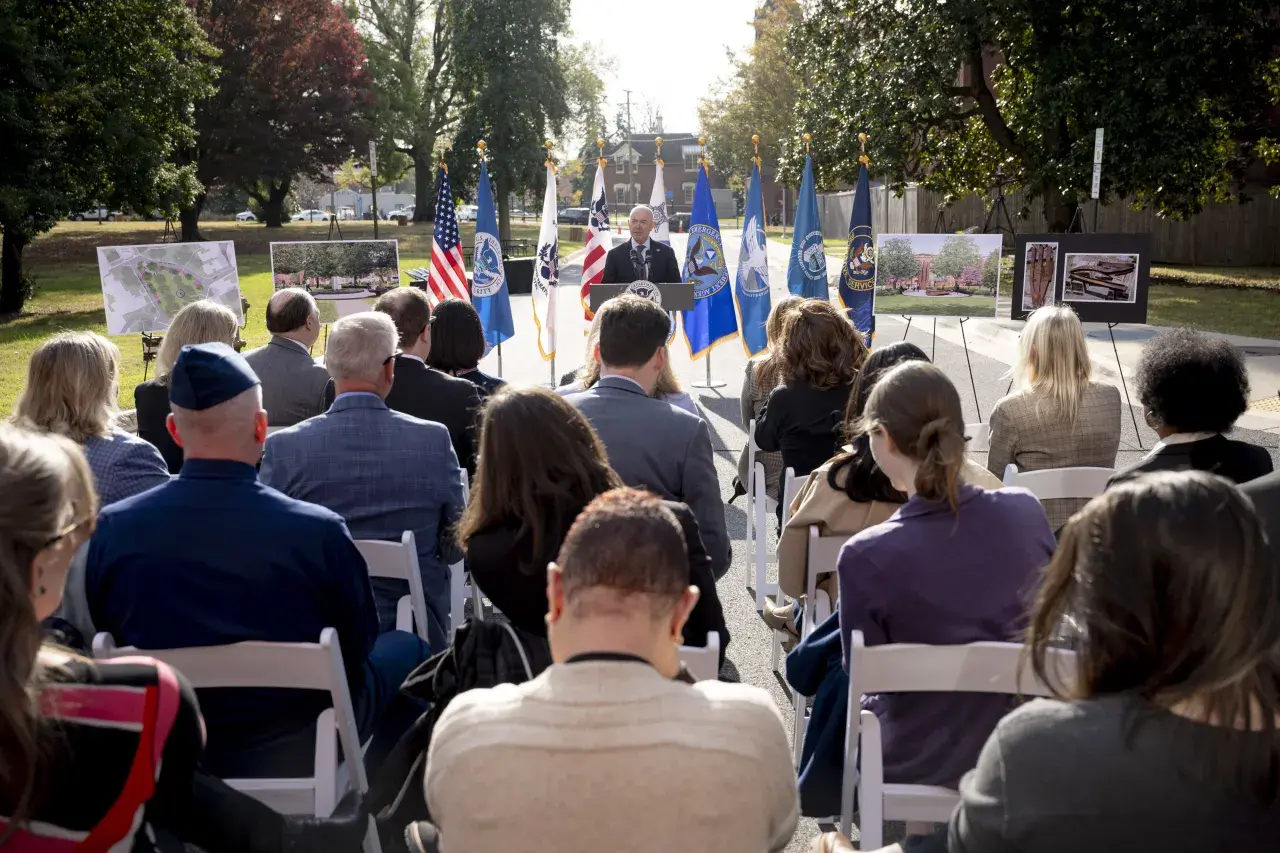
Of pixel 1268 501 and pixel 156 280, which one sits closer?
pixel 1268 501

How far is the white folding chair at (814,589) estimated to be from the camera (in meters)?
3.72

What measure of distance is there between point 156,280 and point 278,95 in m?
31.4

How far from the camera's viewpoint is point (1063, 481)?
14.6 ft

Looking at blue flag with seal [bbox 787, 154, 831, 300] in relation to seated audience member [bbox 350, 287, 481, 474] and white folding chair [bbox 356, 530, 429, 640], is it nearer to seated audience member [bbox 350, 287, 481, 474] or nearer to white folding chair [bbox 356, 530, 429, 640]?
seated audience member [bbox 350, 287, 481, 474]

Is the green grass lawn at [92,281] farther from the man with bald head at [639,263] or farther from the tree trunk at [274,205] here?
the man with bald head at [639,263]


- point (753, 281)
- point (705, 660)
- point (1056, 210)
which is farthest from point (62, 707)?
point (1056, 210)

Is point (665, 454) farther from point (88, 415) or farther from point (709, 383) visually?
point (709, 383)

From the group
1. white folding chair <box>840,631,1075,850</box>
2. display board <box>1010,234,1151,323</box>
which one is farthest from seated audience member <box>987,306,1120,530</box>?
display board <box>1010,234,1151,323</box>

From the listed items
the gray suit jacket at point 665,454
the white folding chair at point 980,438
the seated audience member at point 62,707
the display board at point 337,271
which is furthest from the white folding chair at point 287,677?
the display board at point 337,271

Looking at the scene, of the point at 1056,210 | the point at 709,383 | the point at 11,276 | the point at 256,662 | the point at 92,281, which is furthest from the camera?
the point at 92,281

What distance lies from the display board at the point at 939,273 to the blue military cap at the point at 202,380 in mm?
8071

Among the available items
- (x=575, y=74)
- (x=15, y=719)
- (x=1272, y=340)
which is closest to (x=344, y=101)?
(x=575, y=74)

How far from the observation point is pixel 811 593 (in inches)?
151

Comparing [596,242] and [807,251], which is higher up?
[596,242]
